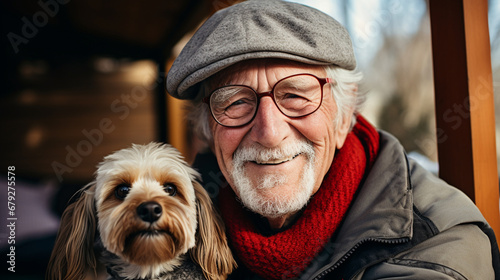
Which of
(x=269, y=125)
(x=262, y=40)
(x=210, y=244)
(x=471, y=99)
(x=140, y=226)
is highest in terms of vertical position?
(x=262, y=40)

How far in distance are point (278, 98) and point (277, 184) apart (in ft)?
1.23

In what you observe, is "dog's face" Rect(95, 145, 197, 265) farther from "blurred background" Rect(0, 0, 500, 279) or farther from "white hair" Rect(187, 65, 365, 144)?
"blurred background" Rect(0, 0, 500, 279)

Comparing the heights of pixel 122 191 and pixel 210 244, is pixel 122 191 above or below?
above

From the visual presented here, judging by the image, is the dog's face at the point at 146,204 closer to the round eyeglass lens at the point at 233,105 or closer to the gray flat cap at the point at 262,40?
the round eyeglass lens at the point at 233,105

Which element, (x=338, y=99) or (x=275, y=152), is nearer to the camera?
(x=275, y=152)

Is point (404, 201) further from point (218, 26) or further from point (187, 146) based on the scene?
point (187, 146)

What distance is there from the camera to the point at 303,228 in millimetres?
1455

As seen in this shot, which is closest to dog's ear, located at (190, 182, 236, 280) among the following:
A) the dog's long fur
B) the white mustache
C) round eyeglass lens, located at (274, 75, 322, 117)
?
the dog's long fur

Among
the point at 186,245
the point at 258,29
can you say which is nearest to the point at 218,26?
the point at 258,29

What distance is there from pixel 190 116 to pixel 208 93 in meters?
0.42

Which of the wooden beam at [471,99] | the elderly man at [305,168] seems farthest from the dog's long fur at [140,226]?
the wooden beam at [471,99]

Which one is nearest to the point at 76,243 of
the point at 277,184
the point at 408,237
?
the point at 277,184

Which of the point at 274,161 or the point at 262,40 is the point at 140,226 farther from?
the point at 262,40

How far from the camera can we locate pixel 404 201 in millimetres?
1334
